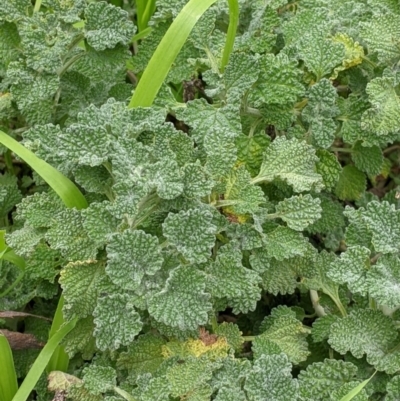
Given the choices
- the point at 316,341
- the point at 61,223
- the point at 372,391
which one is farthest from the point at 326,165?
the point at 61,223

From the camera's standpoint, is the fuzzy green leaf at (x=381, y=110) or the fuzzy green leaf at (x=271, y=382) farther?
the fuzzy green leaf at (x=381, y=110)

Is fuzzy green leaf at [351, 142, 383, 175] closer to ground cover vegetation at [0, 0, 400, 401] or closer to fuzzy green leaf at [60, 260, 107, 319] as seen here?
ground cover vegetation at [0, 0, 400, 401]

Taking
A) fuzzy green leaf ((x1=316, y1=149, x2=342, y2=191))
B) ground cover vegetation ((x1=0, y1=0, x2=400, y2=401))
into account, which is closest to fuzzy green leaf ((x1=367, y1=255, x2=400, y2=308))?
ground cover vegetation ((x1=0, y1=0, x2=400, y2=401))

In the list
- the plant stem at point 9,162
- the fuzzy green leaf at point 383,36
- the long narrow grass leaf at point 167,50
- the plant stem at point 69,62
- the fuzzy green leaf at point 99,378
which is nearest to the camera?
the fuzzy green leaf at point 99,378

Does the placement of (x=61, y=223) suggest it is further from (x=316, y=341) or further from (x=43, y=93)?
(x=316, y=341)

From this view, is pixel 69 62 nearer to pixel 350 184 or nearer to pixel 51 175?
pixel 51 175

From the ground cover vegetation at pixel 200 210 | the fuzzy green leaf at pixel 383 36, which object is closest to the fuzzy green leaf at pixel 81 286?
the ground cover vegetation at pixel 200 210

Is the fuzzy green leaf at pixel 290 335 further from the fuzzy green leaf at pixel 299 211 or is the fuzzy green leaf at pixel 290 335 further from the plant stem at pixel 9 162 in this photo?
the plant stem at pixel 9 162

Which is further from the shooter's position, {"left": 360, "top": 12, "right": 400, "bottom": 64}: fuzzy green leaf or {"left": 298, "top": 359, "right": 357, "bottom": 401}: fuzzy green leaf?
{"left": 360, "top": 12, "right": 400, "bottom": 64}: fuzzy green leaf

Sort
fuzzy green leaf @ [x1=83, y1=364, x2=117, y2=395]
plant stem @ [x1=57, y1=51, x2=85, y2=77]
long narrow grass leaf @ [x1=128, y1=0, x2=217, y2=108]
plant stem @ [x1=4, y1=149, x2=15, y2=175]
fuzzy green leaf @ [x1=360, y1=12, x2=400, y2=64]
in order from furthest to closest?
plant stem @ [x1=4, y1=149, x2=15, y2=175] → plant stem @ [x1=57, y1=51, x2=85, y2=77] → fuzzy green leaf @ [x1=360, y1=12, x2=400, y2=64] → long narrow grass leaf @ [x1=128, y1=0, x2=217, y2=108] → fuzzy green leaf @ [x1=83, y1=364, x2=117, y2=395]
